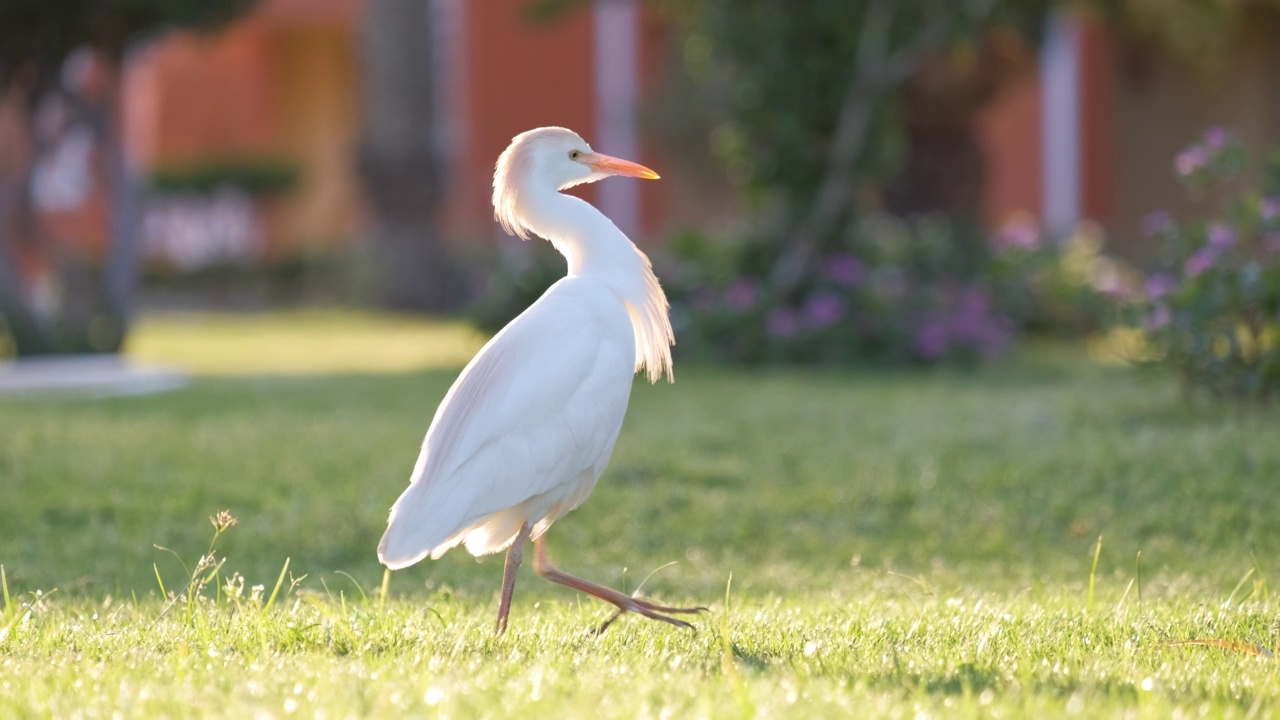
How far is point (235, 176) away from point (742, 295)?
49.0 ft

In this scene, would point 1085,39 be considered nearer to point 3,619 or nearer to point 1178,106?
point 1178,106

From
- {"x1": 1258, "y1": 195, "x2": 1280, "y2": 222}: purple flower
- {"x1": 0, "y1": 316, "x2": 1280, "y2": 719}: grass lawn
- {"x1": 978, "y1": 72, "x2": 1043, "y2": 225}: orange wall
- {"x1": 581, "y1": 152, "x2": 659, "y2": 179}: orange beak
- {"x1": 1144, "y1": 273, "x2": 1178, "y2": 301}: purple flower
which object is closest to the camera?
{"x1": 0, "y1": 316, "x2": 1280, "y2": 719}: grass lawn

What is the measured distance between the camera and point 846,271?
1149 cm

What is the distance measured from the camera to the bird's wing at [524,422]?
384 cm

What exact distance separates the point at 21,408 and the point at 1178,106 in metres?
15.6

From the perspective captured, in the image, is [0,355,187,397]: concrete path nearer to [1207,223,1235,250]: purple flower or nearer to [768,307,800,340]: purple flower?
[768,307,800,340]: purple flower

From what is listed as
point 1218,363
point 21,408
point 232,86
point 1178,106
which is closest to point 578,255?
point 1218,363

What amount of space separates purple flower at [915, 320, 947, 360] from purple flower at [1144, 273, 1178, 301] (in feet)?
10.5

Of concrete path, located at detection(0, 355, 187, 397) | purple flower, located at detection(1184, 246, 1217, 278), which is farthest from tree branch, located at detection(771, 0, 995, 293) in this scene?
concrete path, located at detection(0, 355, 187, 397)

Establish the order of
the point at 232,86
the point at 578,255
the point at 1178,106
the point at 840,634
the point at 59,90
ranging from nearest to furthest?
the point at 840,634
the point at 578,255
the point at 59,90
the point at 1178,106
the point at 232,86

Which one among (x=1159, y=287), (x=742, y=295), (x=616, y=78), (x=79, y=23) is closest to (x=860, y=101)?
(x=742, y=295)

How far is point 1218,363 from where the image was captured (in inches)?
291

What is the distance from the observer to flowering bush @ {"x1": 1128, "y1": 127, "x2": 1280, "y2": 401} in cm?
736

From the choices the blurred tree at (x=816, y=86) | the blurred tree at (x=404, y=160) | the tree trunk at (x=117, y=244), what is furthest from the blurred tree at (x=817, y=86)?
the blurred tree at (x=404, y=160)
